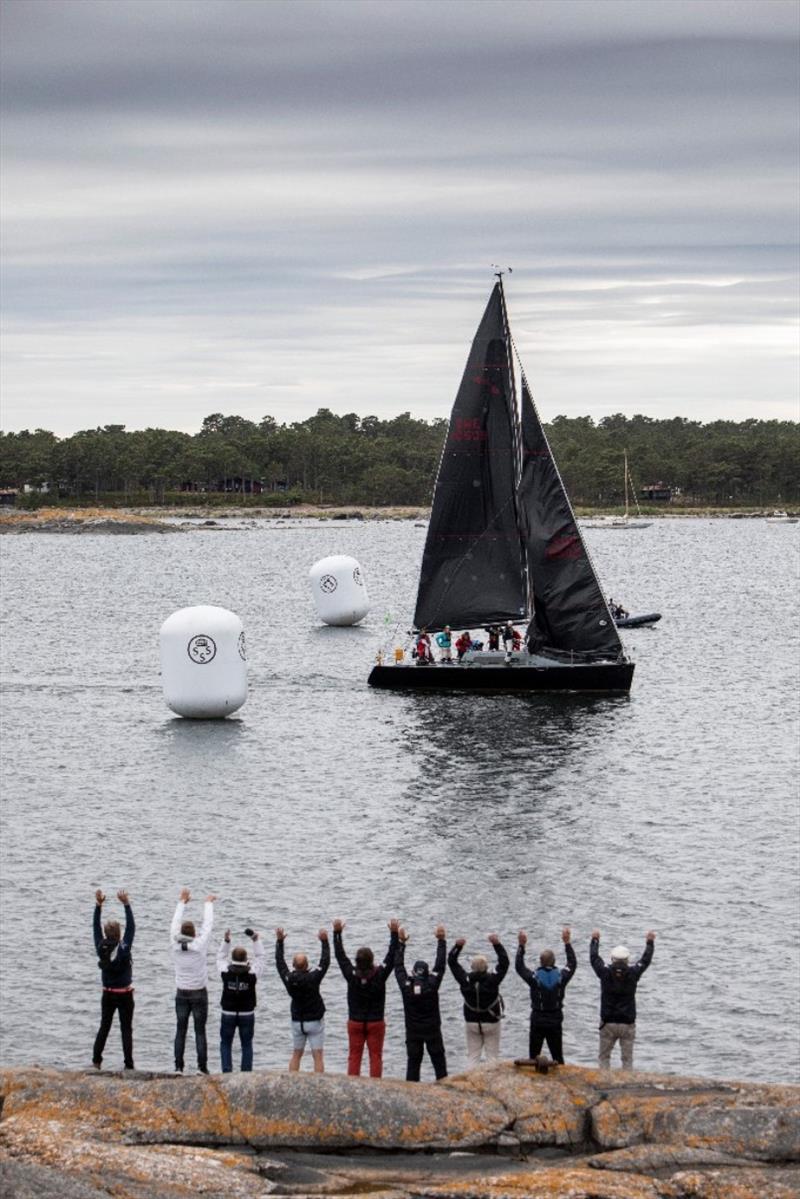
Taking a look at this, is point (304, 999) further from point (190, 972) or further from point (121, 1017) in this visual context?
point (121, 1017)

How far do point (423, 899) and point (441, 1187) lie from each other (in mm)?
20003

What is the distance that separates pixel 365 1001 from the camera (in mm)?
20484

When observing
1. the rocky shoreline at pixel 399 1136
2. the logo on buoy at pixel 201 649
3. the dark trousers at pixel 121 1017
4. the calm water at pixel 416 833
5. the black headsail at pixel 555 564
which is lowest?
the calm water at pixel 416 833

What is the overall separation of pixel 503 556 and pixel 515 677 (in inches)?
186

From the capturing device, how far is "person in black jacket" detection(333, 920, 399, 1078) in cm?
2039

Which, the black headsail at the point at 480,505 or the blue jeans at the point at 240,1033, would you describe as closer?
the blue jeans at the point at 240,1033

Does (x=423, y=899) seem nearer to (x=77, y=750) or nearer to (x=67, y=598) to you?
(x=77, y=750)

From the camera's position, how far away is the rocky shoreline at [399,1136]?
14.6 meters

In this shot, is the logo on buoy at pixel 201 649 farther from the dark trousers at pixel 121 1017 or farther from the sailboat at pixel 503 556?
the dark trousers at pixel 121 1017

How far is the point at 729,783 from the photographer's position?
4766 centimetres

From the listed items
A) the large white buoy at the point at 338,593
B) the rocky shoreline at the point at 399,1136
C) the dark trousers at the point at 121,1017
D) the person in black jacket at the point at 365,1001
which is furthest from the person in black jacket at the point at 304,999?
the large white buoy at the point at 338,593

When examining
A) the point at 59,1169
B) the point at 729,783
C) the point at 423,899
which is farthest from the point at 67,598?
the point at 59,1169

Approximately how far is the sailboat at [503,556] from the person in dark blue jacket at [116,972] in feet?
130

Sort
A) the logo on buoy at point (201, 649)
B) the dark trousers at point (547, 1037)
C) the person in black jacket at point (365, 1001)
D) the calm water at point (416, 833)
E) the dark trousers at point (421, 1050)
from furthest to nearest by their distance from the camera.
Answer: the logo on buoy at point (201, 649), the calm water at point (416, 833), the person in black jacket at point (365, 1001), the dark trousers at point (421, 1050), the dark trousers at point (547, 1037)
